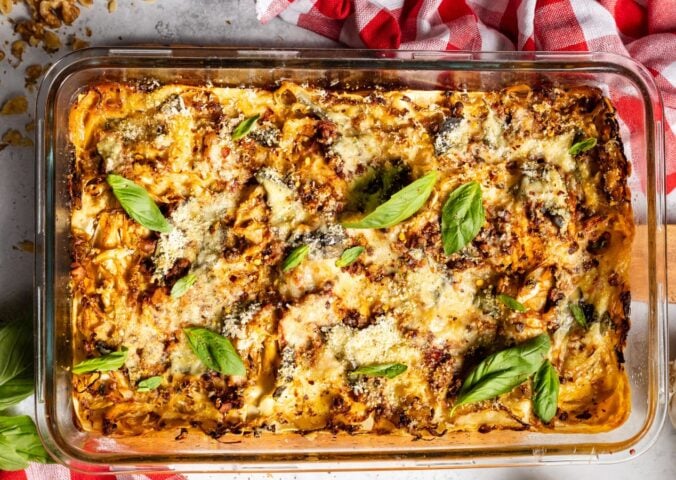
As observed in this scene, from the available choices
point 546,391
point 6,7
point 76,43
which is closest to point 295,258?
point 546,391

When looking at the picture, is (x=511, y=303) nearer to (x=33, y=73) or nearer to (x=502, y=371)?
(x=502, y=371)

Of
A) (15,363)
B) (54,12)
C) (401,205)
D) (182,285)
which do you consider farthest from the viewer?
(54,12)

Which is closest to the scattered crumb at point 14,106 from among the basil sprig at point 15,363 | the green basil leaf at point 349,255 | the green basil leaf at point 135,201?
the green basil leaf at point 135,201

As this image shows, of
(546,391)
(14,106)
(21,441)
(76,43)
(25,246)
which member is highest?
(76,43)

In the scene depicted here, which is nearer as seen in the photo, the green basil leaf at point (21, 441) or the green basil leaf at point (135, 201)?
the green basil leaf at point (135, 201)

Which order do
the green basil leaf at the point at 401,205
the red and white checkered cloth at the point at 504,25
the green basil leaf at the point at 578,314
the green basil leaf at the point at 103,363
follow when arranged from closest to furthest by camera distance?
the green basil leaf at the point at 401,205, the green basil leaf at the point at 103,363, the green basil leaf at the point at 578,314, the red and white checkered cloth at the point at 504,25

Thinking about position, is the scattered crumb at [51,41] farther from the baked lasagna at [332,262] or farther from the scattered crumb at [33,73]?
the baked lasagna at [332,262]

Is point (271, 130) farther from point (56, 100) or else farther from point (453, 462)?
point (453, 462)
